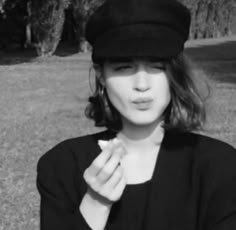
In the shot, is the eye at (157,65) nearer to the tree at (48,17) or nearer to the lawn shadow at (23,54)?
the lawn shadow at (23,54)

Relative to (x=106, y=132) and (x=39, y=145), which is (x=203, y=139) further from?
(x=39, y=145)

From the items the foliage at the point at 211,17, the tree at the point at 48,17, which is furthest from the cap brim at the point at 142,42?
the foliage at the point at 211,17

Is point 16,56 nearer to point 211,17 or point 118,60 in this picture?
point 211,17

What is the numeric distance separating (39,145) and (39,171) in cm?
620

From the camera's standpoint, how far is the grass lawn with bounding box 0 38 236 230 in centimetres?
558

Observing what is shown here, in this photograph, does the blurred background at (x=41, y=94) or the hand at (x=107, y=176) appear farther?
the blurred background at (x=41, y=94)

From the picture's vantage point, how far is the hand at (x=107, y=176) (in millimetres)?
1526

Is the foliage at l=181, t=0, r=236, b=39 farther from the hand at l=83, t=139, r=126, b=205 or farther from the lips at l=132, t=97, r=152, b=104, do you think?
the hand at l=83, t=139, r=126, b=205

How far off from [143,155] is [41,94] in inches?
450

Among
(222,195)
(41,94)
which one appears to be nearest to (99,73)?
(222,195)

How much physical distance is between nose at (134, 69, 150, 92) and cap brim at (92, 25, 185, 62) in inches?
2.1

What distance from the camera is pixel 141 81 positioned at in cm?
162

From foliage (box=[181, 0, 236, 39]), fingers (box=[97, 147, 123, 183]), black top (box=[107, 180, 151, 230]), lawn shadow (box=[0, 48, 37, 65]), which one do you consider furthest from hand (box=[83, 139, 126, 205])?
foliage (box=[181, 0, 236, 39])

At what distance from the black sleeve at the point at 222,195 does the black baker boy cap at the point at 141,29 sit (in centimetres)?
34
